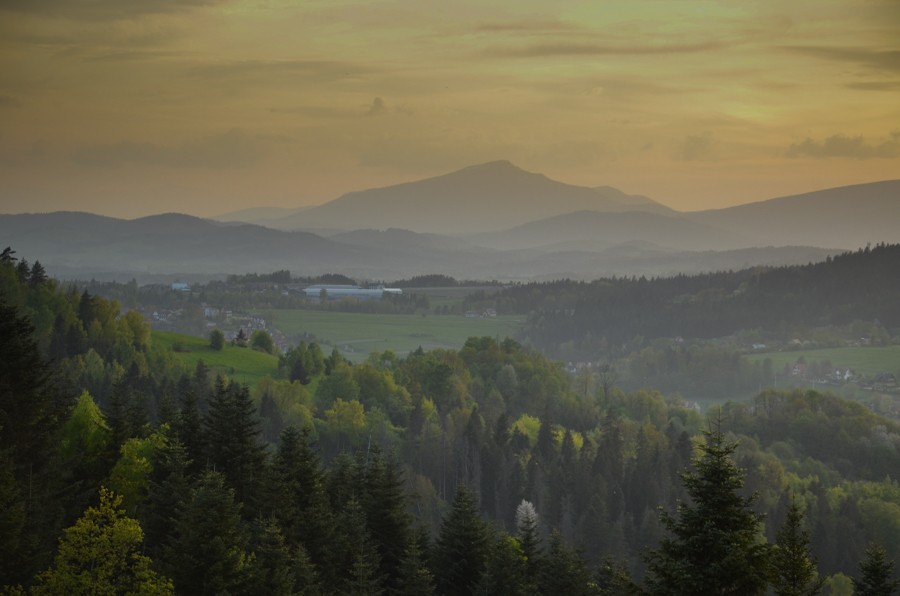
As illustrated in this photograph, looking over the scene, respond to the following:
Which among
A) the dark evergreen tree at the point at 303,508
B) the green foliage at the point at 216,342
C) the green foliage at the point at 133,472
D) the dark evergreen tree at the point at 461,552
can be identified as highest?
the green foliage at the point at 216,342

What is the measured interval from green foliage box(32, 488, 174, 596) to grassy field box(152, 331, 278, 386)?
3386 inches

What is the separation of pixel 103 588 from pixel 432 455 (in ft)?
254

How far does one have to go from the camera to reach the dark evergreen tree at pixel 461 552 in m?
44.8

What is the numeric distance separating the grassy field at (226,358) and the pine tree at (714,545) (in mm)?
94834

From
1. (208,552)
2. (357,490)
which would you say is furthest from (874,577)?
(357,490)

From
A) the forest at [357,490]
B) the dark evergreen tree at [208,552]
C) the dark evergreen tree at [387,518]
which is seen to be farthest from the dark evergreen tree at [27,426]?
the dark evergreen tree at [387,518]

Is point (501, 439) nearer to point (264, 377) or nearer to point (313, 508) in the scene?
point (264, 377)

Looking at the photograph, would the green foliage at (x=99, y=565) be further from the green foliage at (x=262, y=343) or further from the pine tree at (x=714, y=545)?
the green foliage at (x=262, y=343)

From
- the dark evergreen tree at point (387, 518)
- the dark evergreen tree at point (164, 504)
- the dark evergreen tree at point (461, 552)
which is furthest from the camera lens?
the dark evergreen tree at point (387, 518)

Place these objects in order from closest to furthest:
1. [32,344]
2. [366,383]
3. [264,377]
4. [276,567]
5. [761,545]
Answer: [761,545] → [276,567] → [32,344] → [264,377] → [366,383]

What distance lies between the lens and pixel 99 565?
2984cm

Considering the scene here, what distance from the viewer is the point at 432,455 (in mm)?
105438

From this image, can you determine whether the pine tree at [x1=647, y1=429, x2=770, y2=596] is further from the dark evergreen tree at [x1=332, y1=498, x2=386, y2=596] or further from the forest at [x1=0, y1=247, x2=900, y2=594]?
the dark evergreen tree at [x1=332, y1=498, x2=386, y2=596]

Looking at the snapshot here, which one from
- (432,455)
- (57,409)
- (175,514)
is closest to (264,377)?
(432,455)
